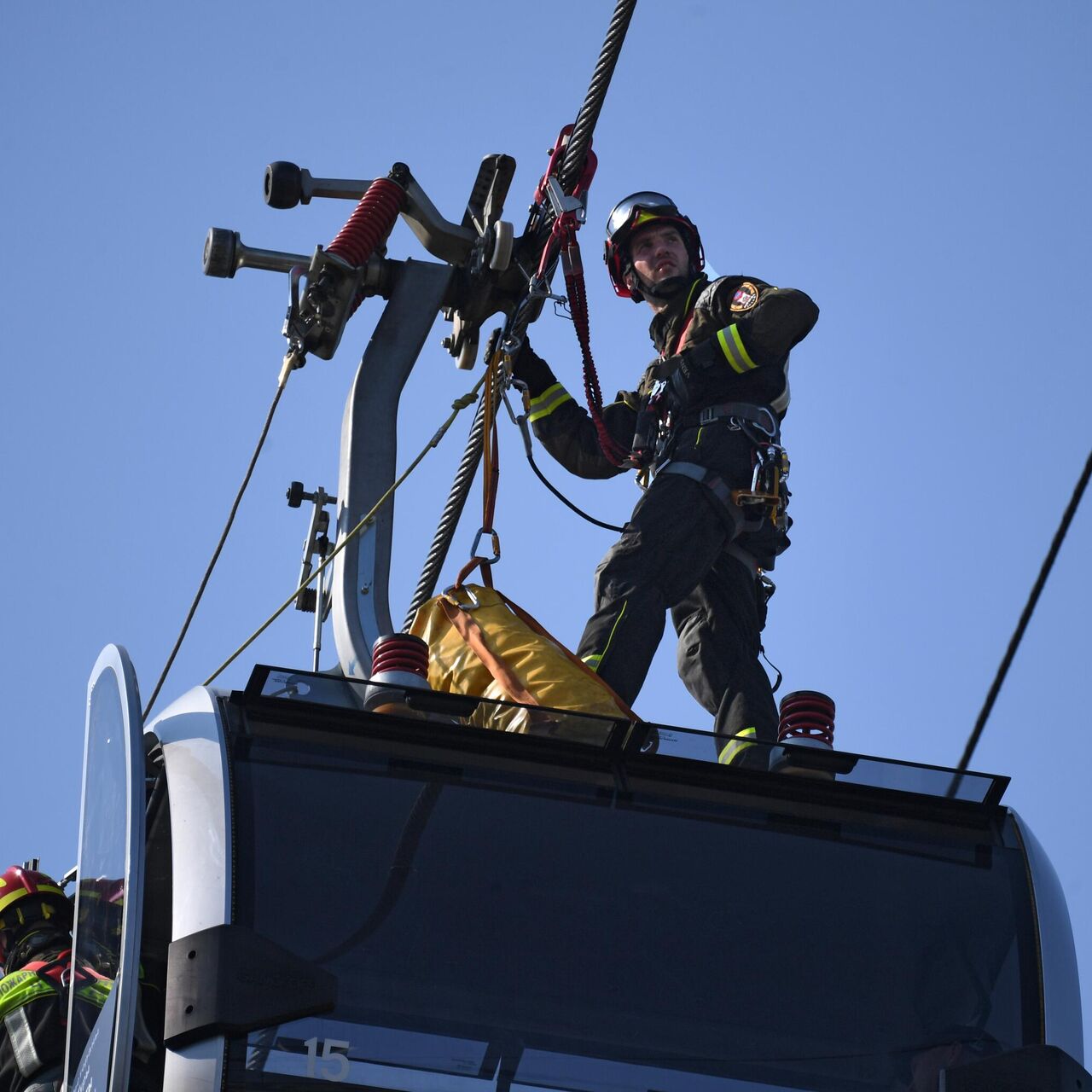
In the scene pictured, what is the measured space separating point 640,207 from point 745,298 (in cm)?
71

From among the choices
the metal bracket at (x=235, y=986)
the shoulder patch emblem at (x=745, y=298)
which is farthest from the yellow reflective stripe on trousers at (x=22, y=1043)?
the shoulder patch emblem at (x=745, y=298)

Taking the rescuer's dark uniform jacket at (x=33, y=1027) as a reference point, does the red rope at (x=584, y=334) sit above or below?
above

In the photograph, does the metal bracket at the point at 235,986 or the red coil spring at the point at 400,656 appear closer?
the metal bracket at the point at 235,986

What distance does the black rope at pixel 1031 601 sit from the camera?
21.4 ft

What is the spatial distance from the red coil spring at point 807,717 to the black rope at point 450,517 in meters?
2.76

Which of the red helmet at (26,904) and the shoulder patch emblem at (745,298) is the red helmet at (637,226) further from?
the red helmet at (26,904)

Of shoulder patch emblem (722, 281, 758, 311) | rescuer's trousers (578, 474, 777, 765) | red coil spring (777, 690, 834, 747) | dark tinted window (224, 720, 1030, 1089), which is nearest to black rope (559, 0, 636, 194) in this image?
shoulder patch emblem (722, 281, 758, 311)

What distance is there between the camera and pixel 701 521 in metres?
7.26

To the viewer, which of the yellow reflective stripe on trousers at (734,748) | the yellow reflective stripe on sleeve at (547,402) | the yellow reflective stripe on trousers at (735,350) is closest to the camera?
the yellow reflective stripe on trousers at (734,748)

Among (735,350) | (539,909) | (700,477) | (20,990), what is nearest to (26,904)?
(20,990)

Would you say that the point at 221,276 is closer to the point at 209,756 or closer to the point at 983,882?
the point at 209,756

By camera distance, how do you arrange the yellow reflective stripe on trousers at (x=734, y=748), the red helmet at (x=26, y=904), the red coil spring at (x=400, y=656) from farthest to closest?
the red helmet at (x=26, y=904) < the red coil spring at (x=400, y=656) < the yellow reflective stripe on trousers at (x=734, y=748)

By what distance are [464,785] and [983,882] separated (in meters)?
1.19

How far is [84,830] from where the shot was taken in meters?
4.86
